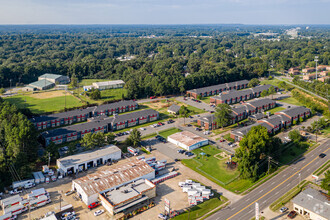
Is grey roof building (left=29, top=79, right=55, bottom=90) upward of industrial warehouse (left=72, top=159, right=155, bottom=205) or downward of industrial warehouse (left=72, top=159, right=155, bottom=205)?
upward

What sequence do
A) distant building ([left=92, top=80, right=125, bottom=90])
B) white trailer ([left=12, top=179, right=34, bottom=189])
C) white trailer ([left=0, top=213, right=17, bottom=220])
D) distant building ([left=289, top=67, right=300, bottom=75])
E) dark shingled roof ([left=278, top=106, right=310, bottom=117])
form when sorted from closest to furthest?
1. white trailer ([left=0, top=213, right=17, bottom=220])
2. white trailer ([left=12, top=179, right=34, bottom=189])
3. dark shingled roof ([left=278, top=106, right=310, bottom=117])
4. distant building ([left=92, top=80, right=125, bottom=90])
5. distant building ([left=289, top=67, right=300, bottom=75])

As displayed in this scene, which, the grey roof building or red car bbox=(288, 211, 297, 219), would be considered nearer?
red car bbox=(288, 211, 297, 219)

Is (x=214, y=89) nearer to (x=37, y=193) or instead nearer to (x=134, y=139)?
(x=134, y=139)

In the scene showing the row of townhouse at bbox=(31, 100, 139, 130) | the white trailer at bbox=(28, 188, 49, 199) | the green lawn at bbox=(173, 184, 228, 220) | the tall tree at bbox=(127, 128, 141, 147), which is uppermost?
the row of townhouse at bbox=(31, 100, 139, 130)

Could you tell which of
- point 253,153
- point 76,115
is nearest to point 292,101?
point 253,153

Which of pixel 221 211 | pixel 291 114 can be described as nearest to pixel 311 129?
pixel 291 114

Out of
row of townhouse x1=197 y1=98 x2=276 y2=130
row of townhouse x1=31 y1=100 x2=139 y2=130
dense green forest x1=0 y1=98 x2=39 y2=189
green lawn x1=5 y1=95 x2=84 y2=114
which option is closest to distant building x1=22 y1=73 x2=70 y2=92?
green lawn x1=5 y1=95 x2=84 y2=114

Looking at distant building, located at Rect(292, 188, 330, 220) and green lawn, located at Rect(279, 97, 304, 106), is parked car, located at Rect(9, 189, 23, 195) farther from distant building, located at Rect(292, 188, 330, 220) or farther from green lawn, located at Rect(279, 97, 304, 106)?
green lawn, located at Rect(279, 97, 304, 106)

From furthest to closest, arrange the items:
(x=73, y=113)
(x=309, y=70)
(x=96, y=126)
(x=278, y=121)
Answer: (x=309, y=70) < (x=73, y=113) < (x=278, y=121) < (x=96, y=126)
